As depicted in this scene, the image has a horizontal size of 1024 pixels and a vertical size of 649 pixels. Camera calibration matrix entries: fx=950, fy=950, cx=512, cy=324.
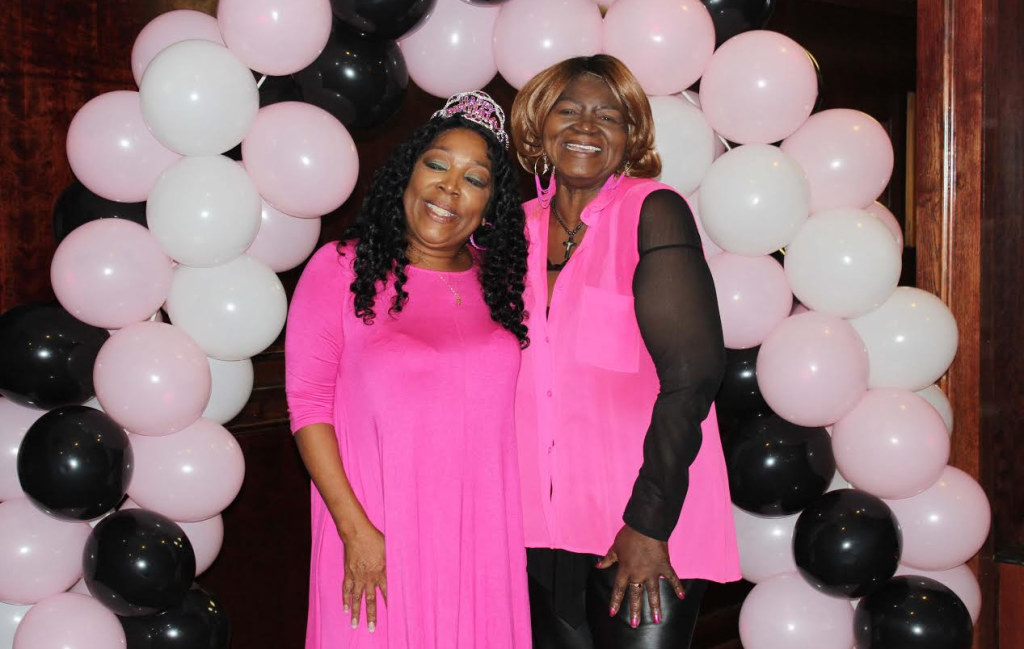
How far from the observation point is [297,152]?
204 centimetres

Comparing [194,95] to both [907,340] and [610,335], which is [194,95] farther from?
[907,340]

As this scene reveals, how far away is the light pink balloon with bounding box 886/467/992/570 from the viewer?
2.28m

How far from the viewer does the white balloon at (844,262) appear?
7.17 ft

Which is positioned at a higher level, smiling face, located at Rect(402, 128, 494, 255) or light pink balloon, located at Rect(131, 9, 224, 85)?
light pink balloon, located at Rect(131, 9, 224, 85)

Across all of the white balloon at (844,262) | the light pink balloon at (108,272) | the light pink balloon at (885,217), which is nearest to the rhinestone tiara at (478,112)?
the light pink balloon at (108,272)

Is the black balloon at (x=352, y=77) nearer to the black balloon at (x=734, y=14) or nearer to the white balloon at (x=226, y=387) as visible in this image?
the white balloon at (x=226, y=387)

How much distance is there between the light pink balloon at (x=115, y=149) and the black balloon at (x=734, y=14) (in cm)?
136

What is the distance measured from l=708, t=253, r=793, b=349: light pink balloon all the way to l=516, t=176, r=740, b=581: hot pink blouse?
1.34 feet

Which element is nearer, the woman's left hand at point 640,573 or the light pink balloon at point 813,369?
the woman's left hand at point 640,573

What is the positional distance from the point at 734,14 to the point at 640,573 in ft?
4.67

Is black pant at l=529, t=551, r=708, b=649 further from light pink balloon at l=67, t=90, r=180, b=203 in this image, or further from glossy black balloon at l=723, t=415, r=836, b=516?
light pink balloon at l=67, t=90, r=180, b=203

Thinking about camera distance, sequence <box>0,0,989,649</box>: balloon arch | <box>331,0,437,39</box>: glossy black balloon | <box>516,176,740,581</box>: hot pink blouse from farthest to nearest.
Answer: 1. <box>331,0,437,39</box>: glossy black balloon
2. <box>0,0,989,649</box>: balloon arch
3. <box>516,176,740,581</box>: hot pink blouse

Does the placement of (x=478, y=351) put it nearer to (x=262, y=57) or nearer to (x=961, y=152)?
(x=262, y=57)

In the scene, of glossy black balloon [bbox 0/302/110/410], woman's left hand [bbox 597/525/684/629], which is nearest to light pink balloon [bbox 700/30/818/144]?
woman's left hand [bbox 597/525/684/629]
